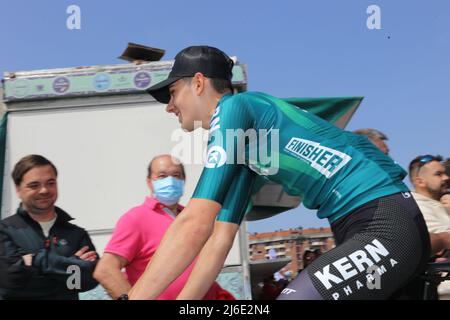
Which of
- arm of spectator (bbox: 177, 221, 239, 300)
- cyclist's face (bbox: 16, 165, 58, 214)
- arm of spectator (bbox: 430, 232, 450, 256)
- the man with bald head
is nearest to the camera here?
arm of spectator (bbox: 177, 221, 239, 300)

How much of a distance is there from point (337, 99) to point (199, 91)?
3.85 metres

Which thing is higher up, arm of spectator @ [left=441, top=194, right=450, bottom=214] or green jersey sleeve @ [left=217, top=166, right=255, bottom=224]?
green jersey sleeve @ [left=217, top=166, right=255, bottom=224]

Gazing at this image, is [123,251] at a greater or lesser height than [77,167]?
lesser

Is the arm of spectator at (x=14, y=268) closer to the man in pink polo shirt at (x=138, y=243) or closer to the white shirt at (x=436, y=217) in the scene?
the man in pink polo shirt at (x=138, y=243)

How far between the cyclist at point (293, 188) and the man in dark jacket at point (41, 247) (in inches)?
115

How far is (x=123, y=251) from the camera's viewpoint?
511cm

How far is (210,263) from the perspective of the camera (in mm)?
2639

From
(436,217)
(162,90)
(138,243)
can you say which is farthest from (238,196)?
(138,243)

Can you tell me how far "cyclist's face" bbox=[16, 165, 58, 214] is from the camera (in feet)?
18.5

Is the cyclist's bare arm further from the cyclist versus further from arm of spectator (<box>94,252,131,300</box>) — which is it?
arm of spectator (<box>94,252,131,300</box>)

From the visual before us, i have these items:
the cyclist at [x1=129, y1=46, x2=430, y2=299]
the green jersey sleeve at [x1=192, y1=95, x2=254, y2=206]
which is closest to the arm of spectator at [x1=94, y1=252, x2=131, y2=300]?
the cyclist at [x1=129, y1=46, x2=430, y2=299]

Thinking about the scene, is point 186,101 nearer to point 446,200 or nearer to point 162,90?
point 162,90
